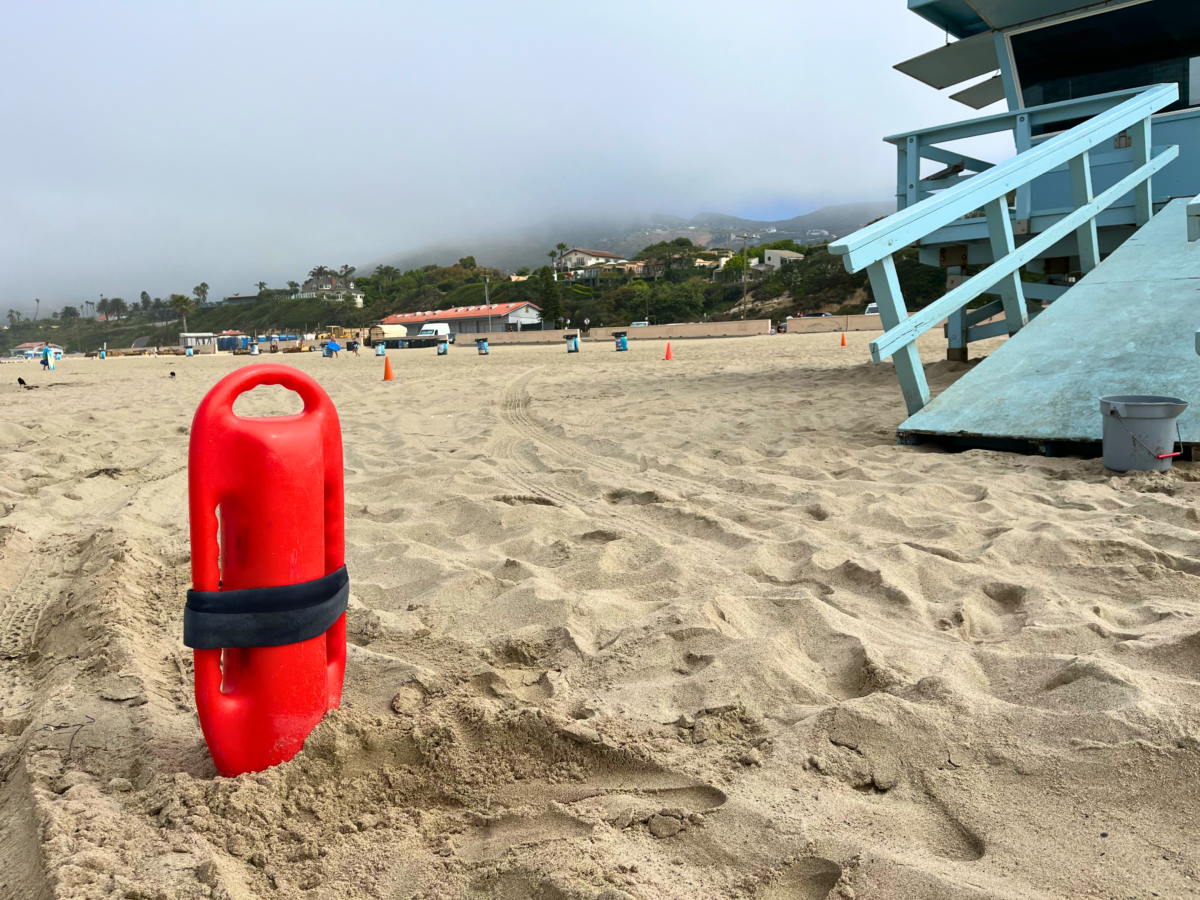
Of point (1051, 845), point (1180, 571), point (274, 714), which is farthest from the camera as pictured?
point (1180, 571)

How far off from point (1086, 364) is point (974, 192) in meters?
1.43

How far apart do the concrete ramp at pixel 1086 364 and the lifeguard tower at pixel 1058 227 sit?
1cm

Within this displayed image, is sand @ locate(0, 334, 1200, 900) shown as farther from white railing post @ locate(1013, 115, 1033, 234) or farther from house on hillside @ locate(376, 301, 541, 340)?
house on hillside @ locate(376, 301, 541, 340)

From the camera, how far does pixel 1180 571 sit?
2.69 metres

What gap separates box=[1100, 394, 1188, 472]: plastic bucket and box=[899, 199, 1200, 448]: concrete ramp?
0.31 m

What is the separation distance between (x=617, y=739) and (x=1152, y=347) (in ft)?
16.6

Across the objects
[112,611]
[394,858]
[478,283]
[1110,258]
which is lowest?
[394,858]

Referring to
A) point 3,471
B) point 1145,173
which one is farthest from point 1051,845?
point 1145,173

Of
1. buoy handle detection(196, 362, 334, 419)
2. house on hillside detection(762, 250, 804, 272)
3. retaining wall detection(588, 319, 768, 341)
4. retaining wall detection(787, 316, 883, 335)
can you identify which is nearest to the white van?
retaining wall detection(588, 319, 768, 341)

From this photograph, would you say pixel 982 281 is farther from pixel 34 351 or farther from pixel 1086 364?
pixel 34 351

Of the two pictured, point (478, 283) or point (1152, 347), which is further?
point (478, 283)

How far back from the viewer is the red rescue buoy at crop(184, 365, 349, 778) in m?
1.74

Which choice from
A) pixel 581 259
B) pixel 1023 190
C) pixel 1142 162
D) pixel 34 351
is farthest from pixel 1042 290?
pixel 581 259

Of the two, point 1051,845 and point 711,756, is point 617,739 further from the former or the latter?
point 1051,845
